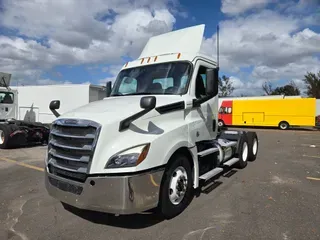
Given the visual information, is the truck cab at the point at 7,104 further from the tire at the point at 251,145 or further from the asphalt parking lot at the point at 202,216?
the tire at the point at 251,145

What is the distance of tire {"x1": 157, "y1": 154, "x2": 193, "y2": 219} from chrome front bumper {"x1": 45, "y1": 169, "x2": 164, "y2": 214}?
0.84ft

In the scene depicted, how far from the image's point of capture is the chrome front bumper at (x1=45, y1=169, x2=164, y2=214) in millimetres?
3299

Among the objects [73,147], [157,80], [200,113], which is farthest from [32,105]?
[73,147]

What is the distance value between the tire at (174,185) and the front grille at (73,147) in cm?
116

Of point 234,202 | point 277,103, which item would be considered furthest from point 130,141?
point 277,103

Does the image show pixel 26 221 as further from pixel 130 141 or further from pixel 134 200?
pixel 130 141

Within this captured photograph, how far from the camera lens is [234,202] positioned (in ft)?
15.9

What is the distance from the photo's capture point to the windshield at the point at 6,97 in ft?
42.0

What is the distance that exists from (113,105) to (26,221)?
2232mm

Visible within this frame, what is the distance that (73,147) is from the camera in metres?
3.64

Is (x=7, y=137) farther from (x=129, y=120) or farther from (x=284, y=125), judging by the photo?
(x=284, y=125)

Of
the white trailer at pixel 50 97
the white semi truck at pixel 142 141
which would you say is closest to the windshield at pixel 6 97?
the white trailer at pixel 50 97

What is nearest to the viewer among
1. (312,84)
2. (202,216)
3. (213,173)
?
(202,216)

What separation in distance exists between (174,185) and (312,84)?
48.0m
